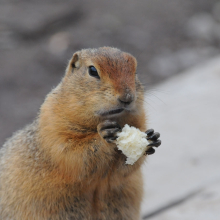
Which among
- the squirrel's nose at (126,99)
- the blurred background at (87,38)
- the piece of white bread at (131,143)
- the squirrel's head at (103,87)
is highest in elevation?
the blurred background at (87,38)

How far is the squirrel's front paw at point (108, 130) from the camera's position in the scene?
3107mm

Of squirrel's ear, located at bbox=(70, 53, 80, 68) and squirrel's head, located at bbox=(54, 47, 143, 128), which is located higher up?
squirrel's ear, located at bbox=(70, 53, 80, 68)

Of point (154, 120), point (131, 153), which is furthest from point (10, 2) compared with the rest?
point (131, 153)

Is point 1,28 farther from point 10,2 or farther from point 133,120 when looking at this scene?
point 133,120

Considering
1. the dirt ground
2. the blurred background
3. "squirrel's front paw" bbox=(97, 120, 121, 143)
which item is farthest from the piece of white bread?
the dirt ground

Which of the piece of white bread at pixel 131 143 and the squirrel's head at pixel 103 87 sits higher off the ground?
the squirrel's head at pixel 103 87

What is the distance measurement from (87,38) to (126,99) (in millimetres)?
6186

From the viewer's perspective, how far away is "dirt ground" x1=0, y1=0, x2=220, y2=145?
26.8 ft

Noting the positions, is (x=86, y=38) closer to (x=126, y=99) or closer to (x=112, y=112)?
(x=112, y=112)

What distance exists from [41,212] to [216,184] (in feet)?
7.50

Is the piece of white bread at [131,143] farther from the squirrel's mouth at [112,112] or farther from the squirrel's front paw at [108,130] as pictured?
the squirrel's mouth at [112,112]

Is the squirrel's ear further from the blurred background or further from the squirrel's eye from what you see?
the blurred background

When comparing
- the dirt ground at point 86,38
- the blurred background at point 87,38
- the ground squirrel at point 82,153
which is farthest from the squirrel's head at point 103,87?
the dirt ground at point 86,38

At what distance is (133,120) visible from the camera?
3.50 m
